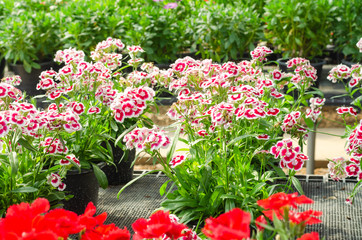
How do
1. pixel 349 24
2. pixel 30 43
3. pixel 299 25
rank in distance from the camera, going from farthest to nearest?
pixel 30 43, pixel 349 24, pixel 299 25

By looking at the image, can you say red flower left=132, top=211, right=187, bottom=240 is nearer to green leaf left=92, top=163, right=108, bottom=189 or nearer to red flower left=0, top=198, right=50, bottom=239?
red flower left=0, top=198, right=50, bottom=239

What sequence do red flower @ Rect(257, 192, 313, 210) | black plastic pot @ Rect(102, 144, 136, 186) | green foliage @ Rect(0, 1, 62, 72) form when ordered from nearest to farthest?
red flower @ Rect(257, 192, 313, 210)
black plastic pot @ Rect(102, 144, 136, 186)
green foliage @ Rect(0, 1, 62, 72)

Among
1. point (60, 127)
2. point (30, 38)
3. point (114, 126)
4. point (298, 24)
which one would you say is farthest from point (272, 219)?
point (30, 38)

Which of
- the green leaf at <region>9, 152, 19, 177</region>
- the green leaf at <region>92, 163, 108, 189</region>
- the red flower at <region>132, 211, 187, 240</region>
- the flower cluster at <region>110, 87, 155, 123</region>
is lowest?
the green leaf at <region>92, 163, 108, 189</region>

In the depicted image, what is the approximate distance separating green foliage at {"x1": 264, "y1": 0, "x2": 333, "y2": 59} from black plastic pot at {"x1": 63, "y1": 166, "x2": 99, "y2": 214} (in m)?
2.29

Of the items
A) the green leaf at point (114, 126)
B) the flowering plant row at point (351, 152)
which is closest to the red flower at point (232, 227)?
the flowering plant row at point (351, 152)

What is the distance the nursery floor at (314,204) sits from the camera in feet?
6.88

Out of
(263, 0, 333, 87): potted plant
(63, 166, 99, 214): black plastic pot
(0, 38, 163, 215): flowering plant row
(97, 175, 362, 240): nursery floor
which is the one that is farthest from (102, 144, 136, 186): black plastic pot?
(263, 0, 333, 87): potted plant

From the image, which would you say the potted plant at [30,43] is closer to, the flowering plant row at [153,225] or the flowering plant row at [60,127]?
the flowering plant row at [60,127]

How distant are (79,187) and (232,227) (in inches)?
57.3

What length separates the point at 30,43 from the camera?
423cm

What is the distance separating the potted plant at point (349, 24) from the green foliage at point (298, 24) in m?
0.08

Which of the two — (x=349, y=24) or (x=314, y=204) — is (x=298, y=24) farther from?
(x=314, y=204)

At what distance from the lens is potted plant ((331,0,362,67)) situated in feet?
13.3
